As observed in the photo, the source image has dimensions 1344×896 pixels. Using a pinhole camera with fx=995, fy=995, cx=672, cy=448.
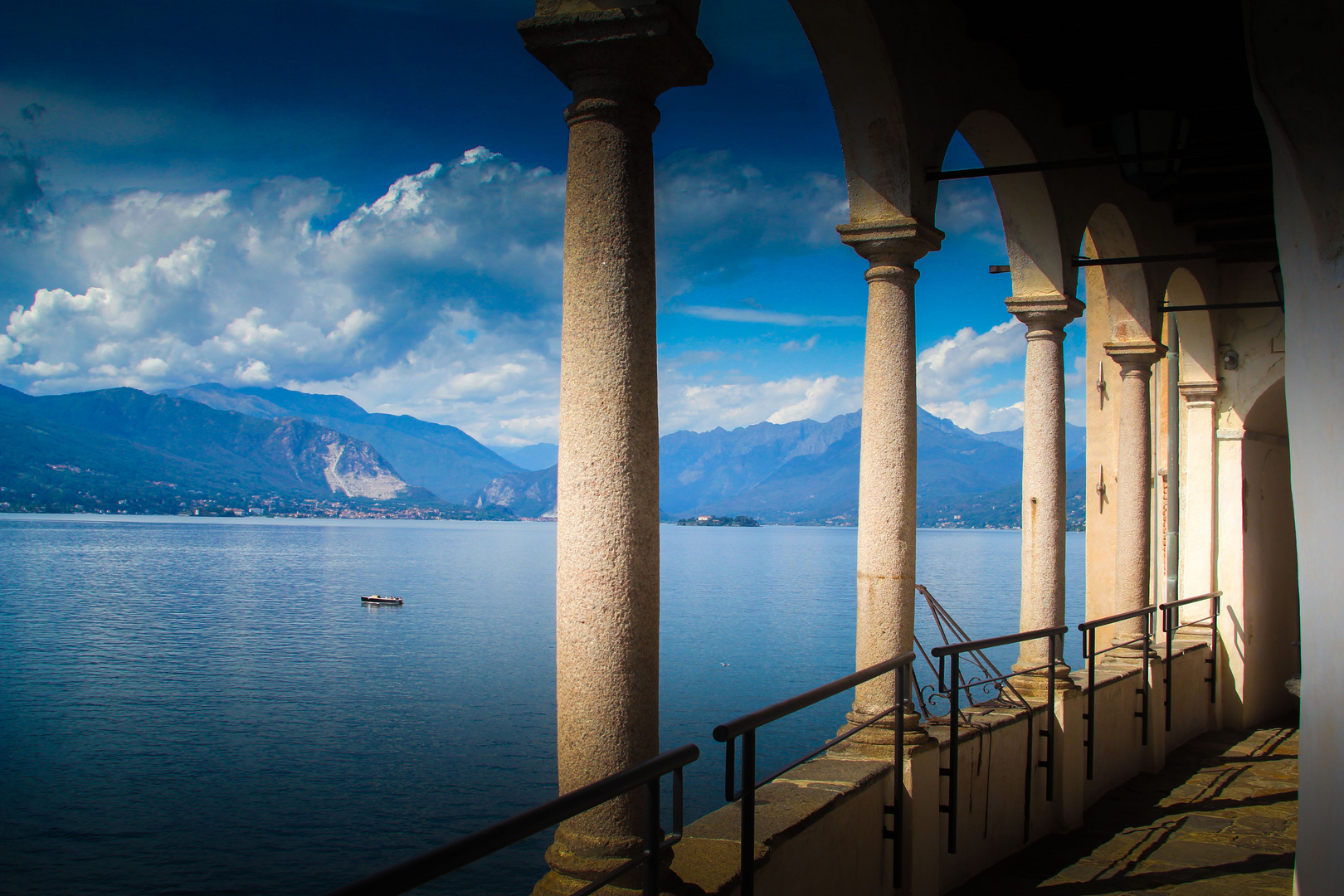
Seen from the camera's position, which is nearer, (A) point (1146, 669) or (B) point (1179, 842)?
(B) point (1179, 842)

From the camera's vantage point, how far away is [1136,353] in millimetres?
10719

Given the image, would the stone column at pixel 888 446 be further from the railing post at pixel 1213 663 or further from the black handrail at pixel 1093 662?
the railing post at pixel 1213 663

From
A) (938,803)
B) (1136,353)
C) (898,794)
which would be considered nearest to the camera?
(898,794)

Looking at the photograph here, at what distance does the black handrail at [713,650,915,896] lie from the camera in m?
3.41

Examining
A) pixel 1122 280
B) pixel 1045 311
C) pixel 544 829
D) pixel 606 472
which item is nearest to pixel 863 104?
pixel 1045 311

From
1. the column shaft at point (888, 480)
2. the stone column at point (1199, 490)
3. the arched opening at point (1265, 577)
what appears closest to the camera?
the column shaft at point (888, 480)

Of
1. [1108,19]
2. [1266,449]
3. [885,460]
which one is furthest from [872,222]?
[1266,449]

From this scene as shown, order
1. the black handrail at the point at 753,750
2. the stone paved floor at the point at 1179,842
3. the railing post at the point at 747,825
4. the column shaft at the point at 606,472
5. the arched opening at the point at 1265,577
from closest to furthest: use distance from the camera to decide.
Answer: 1. the black handrail at the point at 753,750
2. the railing post at the point at 747,825
3. the column shaft at the point at 606,472
4. the stone paved floor at the point at 1179,842
5. the arched opening at the point at 1265,577

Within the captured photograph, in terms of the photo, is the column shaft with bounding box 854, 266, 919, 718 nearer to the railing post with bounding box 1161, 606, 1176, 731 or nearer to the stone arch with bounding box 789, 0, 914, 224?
the stone arch with bounding box 789, 0, 914, 224

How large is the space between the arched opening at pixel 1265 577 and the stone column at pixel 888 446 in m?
9.80

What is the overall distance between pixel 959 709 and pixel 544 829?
16.5ft

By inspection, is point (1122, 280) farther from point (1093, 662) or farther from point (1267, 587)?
point (1267, 587)

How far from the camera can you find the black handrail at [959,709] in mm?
5844

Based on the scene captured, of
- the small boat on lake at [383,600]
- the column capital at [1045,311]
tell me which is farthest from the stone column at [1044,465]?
the small boat on lake at [383,600]
